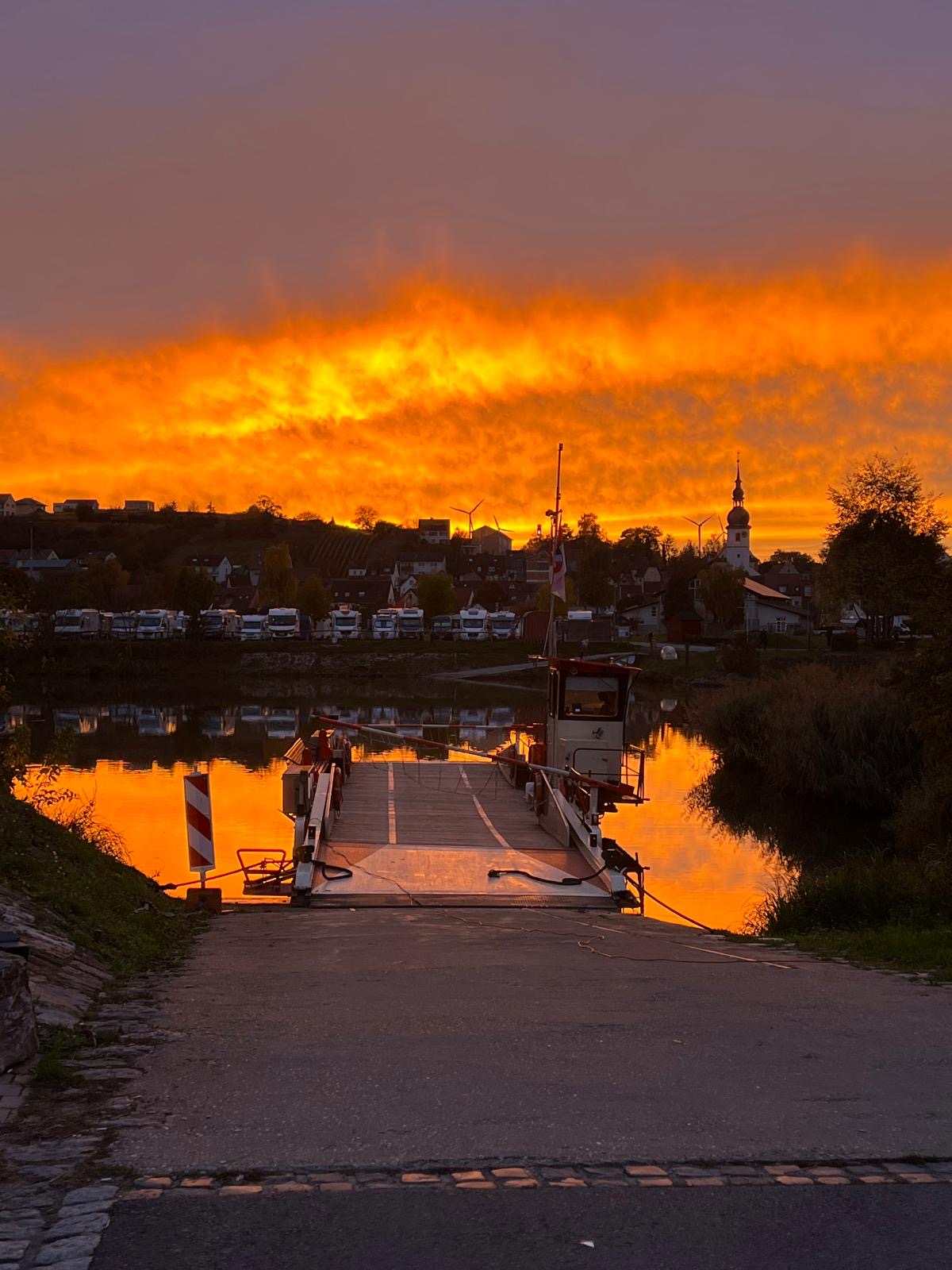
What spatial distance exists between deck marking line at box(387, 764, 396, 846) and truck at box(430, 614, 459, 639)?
3448 inches

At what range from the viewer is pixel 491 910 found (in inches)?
659

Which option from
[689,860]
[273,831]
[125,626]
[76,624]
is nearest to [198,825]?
[273,831]

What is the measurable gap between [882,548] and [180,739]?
161 ft

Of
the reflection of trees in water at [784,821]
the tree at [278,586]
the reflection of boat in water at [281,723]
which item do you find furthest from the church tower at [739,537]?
the reflection of trees in water at [784,821]

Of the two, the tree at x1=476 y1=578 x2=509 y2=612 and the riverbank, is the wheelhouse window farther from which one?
the tree at x1=476 y1=578 x2=509 y2=612

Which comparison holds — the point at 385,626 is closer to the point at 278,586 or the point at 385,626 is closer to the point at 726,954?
the point at 278,586

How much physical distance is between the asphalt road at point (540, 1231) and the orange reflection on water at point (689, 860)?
45.8ft

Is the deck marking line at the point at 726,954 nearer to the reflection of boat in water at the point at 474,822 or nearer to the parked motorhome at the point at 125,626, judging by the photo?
the reflection of boat in water at the point at 474,822

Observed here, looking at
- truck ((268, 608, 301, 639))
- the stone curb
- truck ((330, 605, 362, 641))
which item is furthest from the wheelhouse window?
truck ((330, 605, 362, 641))

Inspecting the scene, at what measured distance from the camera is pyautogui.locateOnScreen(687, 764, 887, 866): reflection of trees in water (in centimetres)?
3002

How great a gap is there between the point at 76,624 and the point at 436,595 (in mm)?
41430

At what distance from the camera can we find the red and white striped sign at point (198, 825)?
17.2 meters

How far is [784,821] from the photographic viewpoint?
113 ft

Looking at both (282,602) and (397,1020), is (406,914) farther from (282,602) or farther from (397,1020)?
(282,602)
